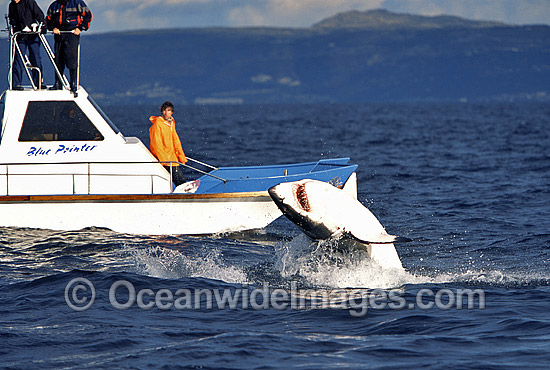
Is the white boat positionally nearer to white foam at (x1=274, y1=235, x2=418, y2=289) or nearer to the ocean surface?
the ocean surface

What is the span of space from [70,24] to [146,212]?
3542 millimetres

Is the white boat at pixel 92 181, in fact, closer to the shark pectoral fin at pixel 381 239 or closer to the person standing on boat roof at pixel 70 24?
the person standing on boat roof at pixel 70 24

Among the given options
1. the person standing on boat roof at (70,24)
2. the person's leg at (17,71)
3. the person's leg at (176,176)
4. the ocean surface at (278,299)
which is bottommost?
the ocean surface at (278,299)

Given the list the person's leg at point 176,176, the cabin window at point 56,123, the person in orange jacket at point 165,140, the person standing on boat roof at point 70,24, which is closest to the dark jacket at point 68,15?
the person standing on boat roof at point 70,24

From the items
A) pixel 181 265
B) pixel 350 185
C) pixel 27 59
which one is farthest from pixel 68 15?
pixel 350 185

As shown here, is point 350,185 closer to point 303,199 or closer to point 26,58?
point 303,199

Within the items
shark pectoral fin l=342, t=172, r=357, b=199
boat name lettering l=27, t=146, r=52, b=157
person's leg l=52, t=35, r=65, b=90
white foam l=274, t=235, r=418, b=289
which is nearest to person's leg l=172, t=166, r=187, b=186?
boat name lettering l=27, t=146, r=52, b=157

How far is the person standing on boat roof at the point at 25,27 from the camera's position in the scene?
13008 millimetres

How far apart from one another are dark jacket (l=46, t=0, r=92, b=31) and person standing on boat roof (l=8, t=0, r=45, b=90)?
27 centimetres

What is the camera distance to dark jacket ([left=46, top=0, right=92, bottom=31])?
12914mm

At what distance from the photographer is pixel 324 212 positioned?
8859 millimetres

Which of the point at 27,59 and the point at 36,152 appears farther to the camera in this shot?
the point at 27,59

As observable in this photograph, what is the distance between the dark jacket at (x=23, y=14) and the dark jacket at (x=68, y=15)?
286mm

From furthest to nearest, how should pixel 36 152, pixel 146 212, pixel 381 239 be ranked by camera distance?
1. pixel 36 152
2. pixel 146 212
3. pixel 381 239
